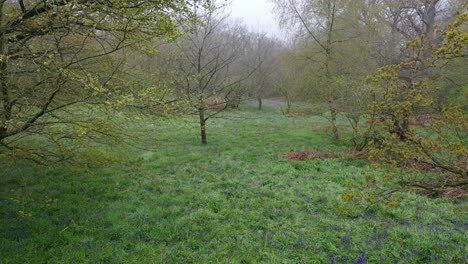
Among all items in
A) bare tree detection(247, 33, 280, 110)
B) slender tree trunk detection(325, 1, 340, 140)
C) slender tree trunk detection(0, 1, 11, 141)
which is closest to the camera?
slender tree trunk detection(0, 1, 11, 141)

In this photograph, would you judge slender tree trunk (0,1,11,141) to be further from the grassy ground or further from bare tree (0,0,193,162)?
the grassy ground

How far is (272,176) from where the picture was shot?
9555 mm

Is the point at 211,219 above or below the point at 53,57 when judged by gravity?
below

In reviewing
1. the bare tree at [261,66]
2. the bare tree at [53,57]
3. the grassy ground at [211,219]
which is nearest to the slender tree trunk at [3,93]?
the bare tree at [53,57]

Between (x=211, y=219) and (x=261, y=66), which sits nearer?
(x=211, y=219)

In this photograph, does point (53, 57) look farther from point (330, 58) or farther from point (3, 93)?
point (330, 58)

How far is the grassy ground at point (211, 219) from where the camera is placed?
5.20 metres

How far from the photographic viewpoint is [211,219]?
Answer: 652 cm

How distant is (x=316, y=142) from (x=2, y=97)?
1306 centimetres

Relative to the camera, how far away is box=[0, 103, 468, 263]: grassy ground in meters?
5.20

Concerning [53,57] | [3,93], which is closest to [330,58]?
[53,57]

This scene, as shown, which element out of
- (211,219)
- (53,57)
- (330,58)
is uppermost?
(330,58)


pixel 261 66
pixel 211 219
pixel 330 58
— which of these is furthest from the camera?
pixel 261 66

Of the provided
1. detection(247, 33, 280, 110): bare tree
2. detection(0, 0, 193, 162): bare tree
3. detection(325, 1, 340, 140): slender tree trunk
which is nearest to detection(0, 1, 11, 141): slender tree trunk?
detection(0, 0, 193, 162): bare tree
